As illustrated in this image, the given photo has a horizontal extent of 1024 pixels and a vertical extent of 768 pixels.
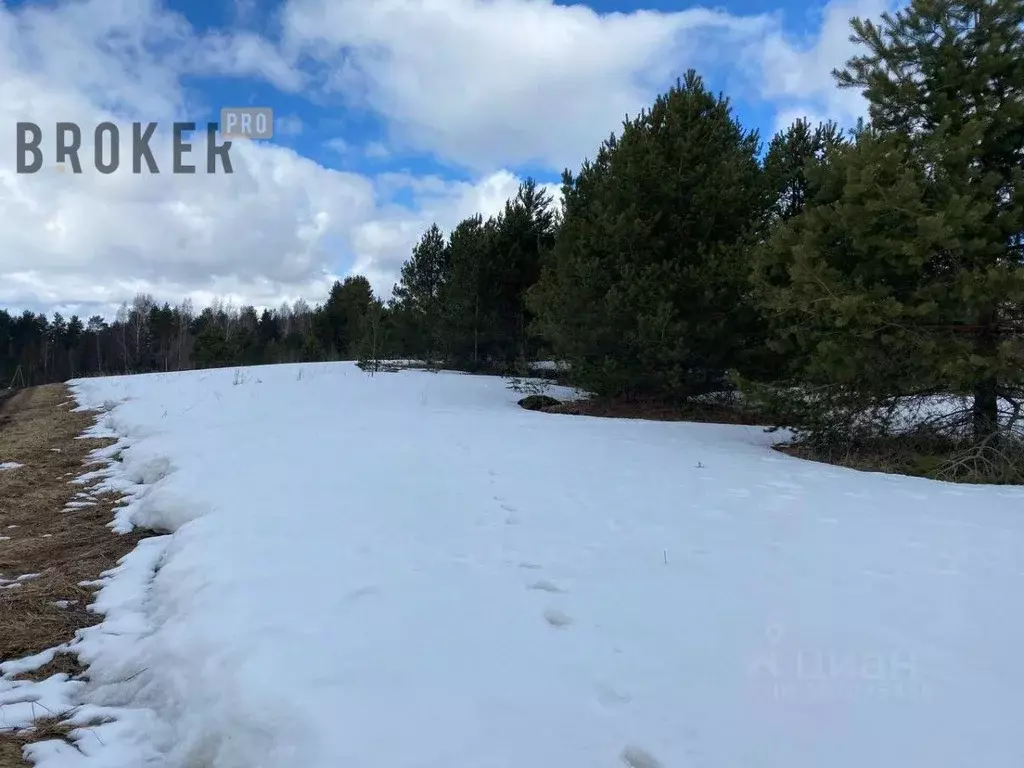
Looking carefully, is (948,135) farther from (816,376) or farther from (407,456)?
(407,456)

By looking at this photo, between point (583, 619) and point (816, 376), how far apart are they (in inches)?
216

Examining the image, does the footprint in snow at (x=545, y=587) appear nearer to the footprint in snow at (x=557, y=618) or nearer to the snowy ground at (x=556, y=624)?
the snowy ground at (x=556, y=624)

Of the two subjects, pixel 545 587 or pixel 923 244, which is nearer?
pixel 545 587

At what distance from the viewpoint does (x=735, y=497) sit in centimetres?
482

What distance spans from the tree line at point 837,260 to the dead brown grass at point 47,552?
658 centimetres

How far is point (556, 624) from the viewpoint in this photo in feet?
8.83

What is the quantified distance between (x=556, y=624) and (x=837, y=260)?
5.92m

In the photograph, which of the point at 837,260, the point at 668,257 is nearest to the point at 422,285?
the point at 668,257

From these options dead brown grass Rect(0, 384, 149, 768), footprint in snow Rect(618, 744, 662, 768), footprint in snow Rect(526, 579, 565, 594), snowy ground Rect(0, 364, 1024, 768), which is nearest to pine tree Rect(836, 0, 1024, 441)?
snowy ground Rect(0, 364, 1024, 768)

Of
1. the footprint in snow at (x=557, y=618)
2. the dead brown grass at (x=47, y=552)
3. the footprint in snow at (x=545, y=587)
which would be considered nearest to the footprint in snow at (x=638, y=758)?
the footprint in snow at (x=557, y=618)

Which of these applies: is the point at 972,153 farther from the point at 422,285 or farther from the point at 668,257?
the point at 422,285

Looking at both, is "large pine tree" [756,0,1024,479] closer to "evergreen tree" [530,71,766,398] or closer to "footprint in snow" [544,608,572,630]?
"evergreen tree" [530,71,766,398]

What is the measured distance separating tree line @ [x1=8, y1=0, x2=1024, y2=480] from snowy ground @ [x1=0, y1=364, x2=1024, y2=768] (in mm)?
Answer: 1488

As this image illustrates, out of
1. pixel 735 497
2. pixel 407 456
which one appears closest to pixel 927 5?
pixel 735 497
